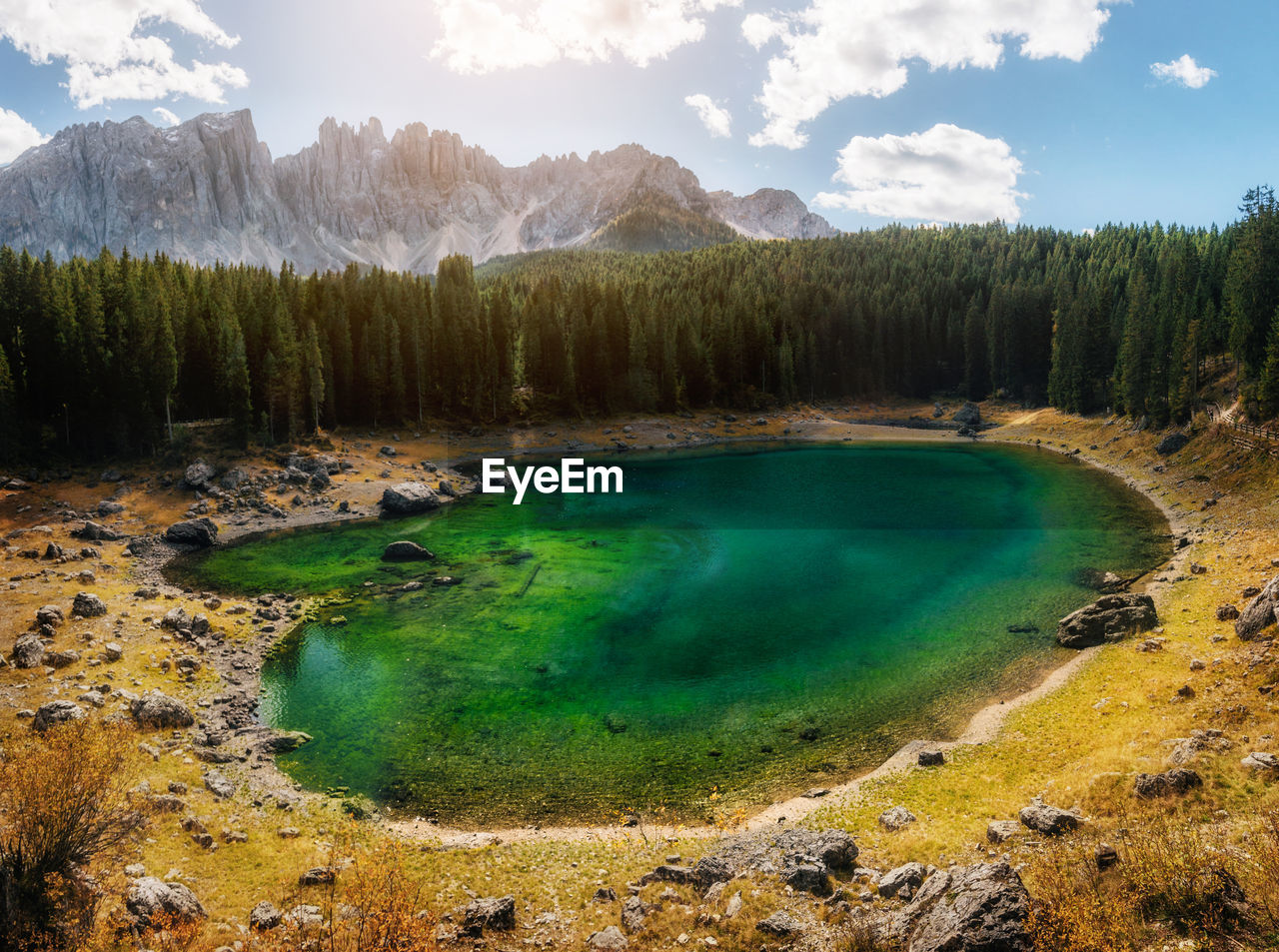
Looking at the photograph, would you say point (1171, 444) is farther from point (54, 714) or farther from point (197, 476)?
point (197, 476)

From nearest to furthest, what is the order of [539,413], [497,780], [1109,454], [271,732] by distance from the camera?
[497,780]
[271,732]
[1109,454]
[539,413]

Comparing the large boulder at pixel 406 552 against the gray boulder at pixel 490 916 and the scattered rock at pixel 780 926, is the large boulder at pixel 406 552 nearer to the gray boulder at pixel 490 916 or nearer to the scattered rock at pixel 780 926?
the gray boulder at pixel 490 916

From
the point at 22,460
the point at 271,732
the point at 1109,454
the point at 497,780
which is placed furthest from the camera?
the point at 1109,454

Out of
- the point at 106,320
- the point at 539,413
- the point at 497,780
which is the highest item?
the point at 106,320

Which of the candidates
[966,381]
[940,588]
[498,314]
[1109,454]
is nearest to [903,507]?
[940,588]

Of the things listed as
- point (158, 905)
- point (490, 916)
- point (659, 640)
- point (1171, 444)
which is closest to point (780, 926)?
point (490, 916)

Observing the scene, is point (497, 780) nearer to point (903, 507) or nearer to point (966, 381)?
point (903, 507)
